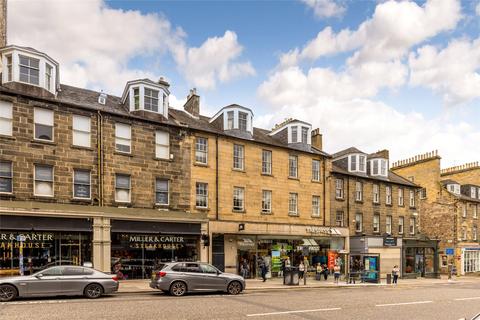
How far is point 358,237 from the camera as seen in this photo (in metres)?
35.7


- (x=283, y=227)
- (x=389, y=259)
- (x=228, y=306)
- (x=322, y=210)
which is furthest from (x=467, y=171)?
(x=228, y=306)

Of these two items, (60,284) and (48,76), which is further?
(48,76)

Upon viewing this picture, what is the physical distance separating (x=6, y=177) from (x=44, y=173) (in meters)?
1.81

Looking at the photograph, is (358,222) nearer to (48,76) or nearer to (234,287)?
(234,287)

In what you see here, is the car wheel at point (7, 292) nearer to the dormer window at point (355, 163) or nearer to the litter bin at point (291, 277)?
the litter bin at point (291, 277)

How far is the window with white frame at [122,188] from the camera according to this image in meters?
24.8

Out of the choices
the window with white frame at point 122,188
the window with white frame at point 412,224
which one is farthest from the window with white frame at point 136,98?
the window with white frame at point 412,224

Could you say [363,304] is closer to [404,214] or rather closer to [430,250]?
[404,214]

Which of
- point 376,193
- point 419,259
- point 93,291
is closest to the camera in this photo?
point 93,291

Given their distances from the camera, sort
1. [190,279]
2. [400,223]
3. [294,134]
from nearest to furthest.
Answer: [190,279] < [294,134] < [400,223]

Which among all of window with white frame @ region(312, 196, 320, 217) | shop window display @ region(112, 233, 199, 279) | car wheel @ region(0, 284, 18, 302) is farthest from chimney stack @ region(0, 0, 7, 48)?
window with white frame @ region(312, 196, 320, 217)

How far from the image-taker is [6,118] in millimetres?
21625

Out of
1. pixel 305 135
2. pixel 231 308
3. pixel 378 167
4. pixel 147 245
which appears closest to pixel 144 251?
pixel 147 245

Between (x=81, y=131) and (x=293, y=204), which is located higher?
(x=81, y=131)
